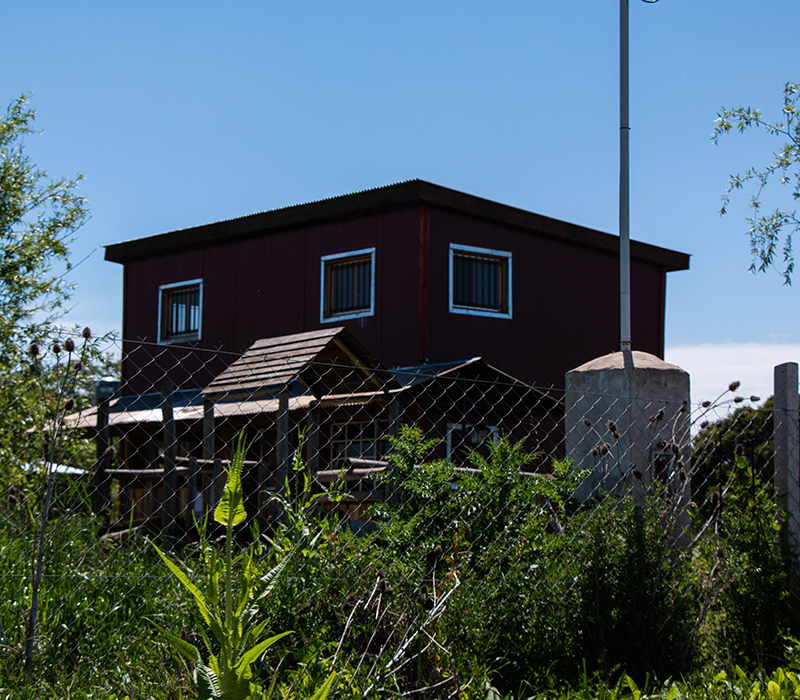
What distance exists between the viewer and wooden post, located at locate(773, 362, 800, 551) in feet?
17.2

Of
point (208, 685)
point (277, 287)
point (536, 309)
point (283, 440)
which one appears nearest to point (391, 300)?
point (277, 287)

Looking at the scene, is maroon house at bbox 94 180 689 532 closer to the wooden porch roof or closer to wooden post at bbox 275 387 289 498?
the wooden porch roof

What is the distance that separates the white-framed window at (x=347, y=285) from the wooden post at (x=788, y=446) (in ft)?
34.1

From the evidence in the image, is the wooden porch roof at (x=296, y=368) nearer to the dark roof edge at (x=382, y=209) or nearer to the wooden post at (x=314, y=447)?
the wooden post at (x=314, y=447)

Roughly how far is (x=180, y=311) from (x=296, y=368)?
12.2m

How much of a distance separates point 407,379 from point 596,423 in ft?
28.7

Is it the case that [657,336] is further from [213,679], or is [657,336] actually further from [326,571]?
[213,679]

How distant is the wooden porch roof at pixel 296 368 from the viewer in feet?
23.0

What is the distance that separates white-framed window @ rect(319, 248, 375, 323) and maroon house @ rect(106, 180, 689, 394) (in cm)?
3

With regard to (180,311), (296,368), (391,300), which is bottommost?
(296,368)

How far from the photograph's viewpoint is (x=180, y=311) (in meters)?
18.5

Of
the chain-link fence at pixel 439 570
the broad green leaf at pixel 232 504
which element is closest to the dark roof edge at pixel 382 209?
the chain-link fence at pixel 439 570

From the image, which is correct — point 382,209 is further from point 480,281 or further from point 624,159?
point 624,159

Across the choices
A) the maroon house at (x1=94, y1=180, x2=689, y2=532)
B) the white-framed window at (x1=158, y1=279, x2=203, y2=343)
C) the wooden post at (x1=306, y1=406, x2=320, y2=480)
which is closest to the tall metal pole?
the maroon house at (x1=94, y1=180, x2=689, y2=532)
